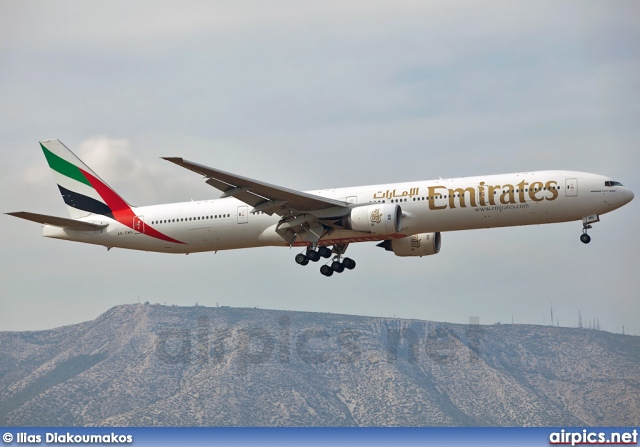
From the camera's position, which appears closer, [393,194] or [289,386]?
[393,194]

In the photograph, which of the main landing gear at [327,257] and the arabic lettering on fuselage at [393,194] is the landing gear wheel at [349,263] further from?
the arabic lettering on fuselage at [393,194]

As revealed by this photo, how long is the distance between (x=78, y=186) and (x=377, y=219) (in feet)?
77.7

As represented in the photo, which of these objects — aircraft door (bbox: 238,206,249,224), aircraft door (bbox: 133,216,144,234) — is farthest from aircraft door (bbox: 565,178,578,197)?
aircraft door (bbox: 133,216,144,234)

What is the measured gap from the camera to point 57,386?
16312 centimetres

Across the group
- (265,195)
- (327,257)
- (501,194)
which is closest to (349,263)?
(327,257)

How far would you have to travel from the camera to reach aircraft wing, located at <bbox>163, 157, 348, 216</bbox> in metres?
55.1

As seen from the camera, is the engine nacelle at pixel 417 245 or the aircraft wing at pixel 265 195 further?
the engine nacelle at pixel 417 245

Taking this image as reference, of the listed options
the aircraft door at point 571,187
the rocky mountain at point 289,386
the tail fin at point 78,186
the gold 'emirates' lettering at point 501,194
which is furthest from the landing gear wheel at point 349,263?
the rocky mountain at point 289,386

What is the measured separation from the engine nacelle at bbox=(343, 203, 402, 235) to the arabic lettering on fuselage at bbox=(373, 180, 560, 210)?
2.19 m

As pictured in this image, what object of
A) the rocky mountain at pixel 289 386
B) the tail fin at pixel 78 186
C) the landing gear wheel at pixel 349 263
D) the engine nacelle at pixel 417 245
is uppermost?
the tail fin at pixel 78 186

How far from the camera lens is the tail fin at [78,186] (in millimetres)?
66438

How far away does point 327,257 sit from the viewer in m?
62.9

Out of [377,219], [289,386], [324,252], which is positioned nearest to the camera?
[377,219]

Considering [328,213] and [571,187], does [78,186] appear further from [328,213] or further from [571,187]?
[571,187]
